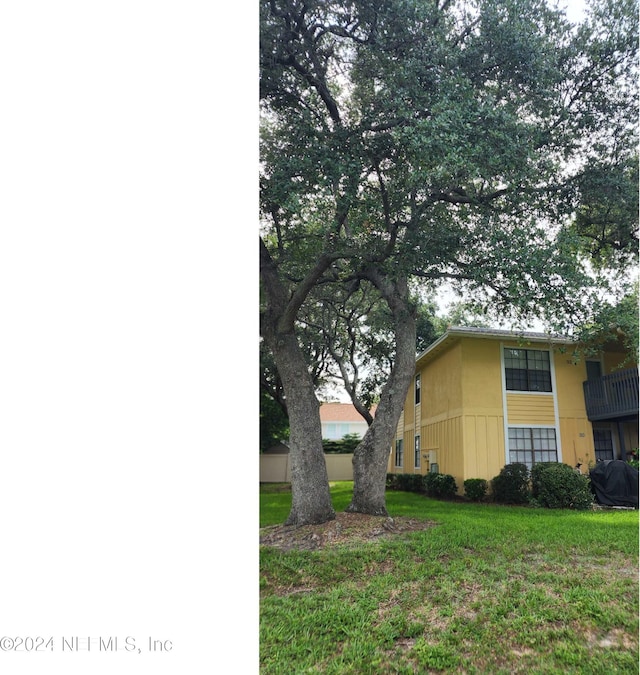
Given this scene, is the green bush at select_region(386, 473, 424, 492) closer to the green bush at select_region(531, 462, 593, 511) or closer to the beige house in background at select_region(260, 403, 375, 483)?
the beige house in background at select_region(260, 403, 375, 483)

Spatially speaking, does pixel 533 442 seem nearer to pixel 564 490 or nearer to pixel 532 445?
pixel 532 445

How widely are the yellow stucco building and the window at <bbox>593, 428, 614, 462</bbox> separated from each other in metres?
0.01

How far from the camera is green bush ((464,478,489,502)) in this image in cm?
615

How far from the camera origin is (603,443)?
702cm

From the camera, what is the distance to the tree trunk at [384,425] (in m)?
4.27

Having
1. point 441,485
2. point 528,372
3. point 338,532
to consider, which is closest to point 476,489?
point 441,485

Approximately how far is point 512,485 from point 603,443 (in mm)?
2091

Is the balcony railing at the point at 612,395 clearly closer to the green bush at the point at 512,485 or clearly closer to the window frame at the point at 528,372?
the window frame at the point at 528,372
